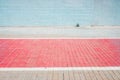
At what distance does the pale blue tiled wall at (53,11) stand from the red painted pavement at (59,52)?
4.08 m

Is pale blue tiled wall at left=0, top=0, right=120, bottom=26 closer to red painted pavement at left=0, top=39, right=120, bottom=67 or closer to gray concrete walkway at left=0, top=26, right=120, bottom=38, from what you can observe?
gray concrete walkway at left=0, top=26, right=120, bottom=38

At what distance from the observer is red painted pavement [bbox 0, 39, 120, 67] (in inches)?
307

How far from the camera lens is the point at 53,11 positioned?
50.7ft

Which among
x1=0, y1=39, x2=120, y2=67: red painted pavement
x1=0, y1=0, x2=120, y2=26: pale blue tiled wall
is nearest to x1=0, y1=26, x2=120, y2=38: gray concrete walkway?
x1=0, y1=0, x2=120, y2=26: pale blue tiled wall

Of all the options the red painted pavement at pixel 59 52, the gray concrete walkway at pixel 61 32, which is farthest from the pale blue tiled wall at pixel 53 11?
the red painted pavement at pixel 59 52

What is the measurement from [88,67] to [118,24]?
9224 mm

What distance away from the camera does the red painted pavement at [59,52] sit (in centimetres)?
779

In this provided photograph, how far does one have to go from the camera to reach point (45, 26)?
51.1 ft

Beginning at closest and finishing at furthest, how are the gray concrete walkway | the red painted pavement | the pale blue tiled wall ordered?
the red painted pavement, the gray concrete walkway, the pale blue tiled wall

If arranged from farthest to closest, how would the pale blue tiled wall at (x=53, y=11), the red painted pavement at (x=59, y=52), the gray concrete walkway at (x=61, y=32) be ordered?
the pale blue tiled wall at (x=53, y=11)
the gray concrete walkway at (x=61, y=32)
the red painted pavement at (x=59, y=52)

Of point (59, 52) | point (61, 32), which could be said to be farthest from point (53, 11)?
point (59, 52)

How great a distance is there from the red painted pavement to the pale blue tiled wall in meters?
4.08

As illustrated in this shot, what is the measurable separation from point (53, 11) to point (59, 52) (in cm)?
663

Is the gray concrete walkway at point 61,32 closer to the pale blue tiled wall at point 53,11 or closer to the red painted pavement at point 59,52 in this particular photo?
the pale blue tiled wall at point 53,11
